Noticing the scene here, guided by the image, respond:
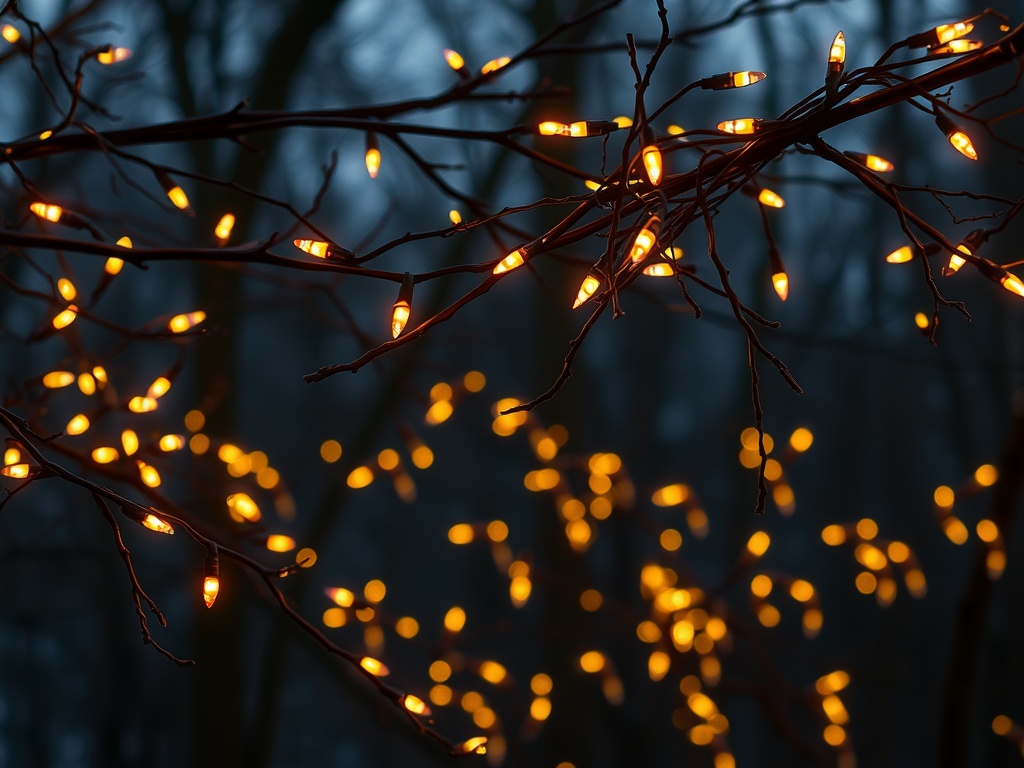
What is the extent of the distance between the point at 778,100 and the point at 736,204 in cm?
271

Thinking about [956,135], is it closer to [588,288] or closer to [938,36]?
[938,36]

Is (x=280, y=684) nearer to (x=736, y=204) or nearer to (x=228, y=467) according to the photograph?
(x=228, y=467)

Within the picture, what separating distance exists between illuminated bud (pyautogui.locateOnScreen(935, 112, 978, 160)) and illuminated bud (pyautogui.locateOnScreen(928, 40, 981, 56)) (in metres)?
0.05

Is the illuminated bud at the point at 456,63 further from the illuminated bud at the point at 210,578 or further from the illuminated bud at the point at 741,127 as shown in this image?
the illuminated bud at the point at 210,578

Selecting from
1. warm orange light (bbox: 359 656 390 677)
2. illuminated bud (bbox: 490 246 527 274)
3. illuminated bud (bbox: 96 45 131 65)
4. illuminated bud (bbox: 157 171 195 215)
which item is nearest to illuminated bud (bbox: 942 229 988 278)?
illuminated bud (bbox: 490 246 527 274)

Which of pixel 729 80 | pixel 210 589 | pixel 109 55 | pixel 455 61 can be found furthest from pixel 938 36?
pixel 109 55

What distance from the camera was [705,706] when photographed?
7.52 feet

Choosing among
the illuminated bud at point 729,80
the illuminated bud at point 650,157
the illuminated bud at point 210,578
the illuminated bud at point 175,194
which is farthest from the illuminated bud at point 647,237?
the illuminated bud at point 175,194

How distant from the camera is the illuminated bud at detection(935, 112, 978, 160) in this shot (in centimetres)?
70

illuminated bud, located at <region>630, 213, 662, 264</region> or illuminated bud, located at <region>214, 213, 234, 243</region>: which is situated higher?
illuminated bud, located at <region>214, 213, 234, 243</region>

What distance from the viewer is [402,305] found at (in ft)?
2.25

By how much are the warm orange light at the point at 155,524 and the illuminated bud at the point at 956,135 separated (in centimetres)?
64

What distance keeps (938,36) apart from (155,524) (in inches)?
26.4

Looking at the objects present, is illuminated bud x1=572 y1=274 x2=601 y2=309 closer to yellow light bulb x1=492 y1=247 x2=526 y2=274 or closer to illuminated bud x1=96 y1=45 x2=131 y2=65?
yellow light bulb x1=492 y1=247 x2=526 y2=274
